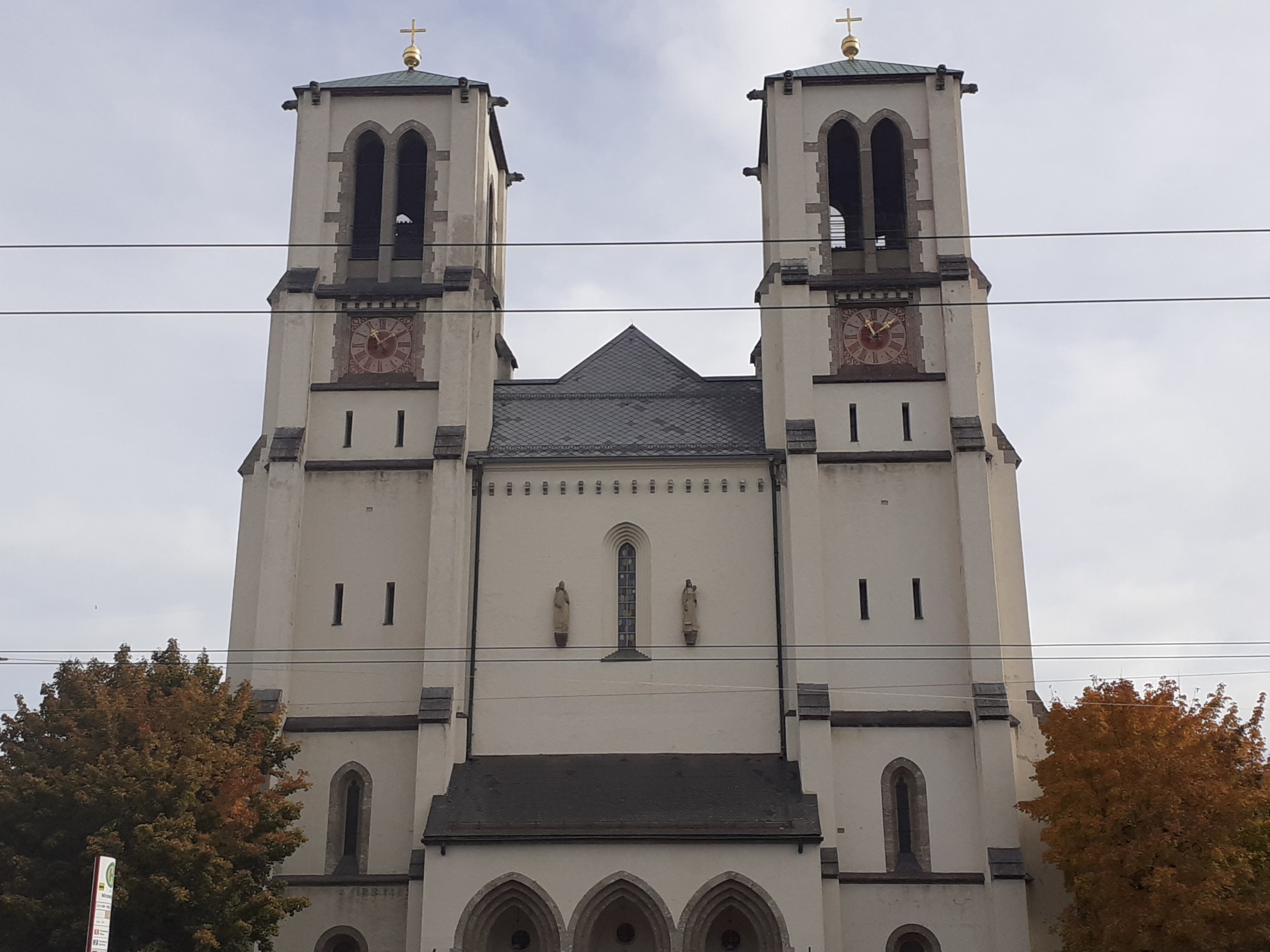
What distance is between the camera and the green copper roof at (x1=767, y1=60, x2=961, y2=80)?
39.2 metres

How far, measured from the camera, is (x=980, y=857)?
32.2 metres

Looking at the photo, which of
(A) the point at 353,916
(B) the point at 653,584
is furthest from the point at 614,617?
(A) the point at 353,916

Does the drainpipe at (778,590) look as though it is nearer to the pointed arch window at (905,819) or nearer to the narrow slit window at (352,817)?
the pointed arch window at (905,819)

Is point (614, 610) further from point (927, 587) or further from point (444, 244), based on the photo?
point (444, 244)

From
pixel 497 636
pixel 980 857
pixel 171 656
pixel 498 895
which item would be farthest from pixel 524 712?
pixel 980 857

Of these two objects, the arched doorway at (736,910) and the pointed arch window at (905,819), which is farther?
the pointed arch window at (905,819)

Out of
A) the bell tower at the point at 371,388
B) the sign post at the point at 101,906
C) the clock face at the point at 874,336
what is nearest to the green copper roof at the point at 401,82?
the bell tower at the point at 371,388

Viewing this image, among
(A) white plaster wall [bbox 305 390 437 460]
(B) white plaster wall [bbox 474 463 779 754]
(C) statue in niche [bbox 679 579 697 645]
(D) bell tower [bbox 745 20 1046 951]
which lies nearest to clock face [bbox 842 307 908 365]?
(D) bell tower [bbox 745 20 1046 951]

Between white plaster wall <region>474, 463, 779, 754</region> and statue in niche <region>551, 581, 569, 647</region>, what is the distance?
190mm

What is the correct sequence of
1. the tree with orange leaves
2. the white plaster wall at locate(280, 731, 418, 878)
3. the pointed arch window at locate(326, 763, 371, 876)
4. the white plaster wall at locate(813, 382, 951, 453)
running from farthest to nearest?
1. the white plaster wall at locate(813, 382, 951, 453)
2. the pointed arch window at locate(326, 763, 371, 876)
3. the white plaster wall at locate(280, 731, 418, 878)
4. the tree with orange leaves

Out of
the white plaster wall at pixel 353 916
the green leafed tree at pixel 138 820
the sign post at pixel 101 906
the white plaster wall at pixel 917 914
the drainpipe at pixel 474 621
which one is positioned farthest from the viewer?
Answer: the drainpipe at pixel 474 621

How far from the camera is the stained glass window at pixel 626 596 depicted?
35.0 meters

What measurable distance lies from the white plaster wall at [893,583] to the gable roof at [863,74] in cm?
1085

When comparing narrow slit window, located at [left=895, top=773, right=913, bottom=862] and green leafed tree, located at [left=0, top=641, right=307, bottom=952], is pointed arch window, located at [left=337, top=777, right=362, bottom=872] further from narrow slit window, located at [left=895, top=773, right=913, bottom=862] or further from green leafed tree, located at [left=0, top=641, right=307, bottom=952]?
narrow slit window, located at [left=895, top=773, right=913, bottom=862]
